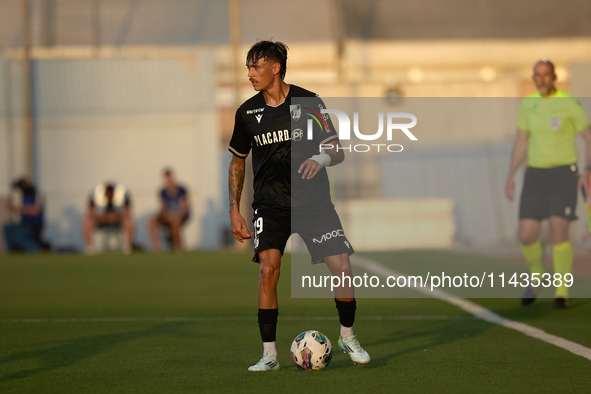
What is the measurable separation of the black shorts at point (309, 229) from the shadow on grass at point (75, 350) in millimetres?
1493

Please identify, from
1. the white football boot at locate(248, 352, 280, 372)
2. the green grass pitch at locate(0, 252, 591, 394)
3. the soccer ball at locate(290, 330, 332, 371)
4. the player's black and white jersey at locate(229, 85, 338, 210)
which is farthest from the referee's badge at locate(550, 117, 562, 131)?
the white football boot at locate(248, 352, 280, 372)

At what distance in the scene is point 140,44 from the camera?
1001 inches

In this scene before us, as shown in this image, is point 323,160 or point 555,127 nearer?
point 323,160

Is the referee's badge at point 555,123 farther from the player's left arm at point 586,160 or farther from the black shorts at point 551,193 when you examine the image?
the black shorts at point 551,193

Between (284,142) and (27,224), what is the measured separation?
1616 centimetres

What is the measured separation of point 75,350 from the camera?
625cm

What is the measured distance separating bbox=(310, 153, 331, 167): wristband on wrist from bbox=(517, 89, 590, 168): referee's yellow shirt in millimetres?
3734

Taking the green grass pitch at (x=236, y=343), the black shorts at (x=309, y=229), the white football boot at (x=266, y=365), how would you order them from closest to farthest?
1. the green grass pitch at (x=236, y=343)
2. the white football boot at (x=266, y=365)
3. the black shorts at (x=309, y=229)

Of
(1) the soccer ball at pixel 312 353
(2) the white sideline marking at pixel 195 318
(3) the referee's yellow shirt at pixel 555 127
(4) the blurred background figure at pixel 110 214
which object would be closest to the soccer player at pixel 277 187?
(1) the soccer ball at pixel 312 353

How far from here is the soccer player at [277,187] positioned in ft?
17.3

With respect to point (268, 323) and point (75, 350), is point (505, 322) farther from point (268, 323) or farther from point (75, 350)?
point (75, 350)

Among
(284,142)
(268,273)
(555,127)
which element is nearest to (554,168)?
(555,127)

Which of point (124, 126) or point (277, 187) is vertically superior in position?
point (124, 126)

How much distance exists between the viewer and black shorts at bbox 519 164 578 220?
8.20 metres
